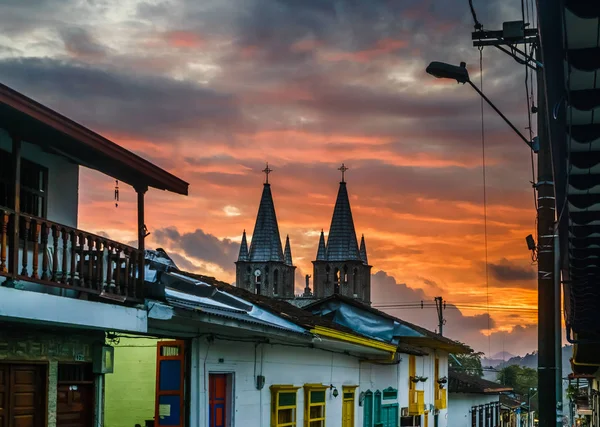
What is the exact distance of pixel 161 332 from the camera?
1413 centimetres

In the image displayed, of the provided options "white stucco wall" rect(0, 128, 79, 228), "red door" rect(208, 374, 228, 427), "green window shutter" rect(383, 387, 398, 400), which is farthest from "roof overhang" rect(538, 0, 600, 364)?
"green window shutter" rect(383, 387, 398, 400)

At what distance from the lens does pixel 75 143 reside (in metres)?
11.9

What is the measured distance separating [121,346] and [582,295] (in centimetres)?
807

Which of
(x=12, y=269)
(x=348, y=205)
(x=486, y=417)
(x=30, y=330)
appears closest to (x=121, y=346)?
(x=30, y=330)

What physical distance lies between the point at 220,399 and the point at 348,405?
328 inches

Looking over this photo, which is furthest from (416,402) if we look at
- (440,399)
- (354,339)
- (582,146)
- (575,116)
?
(575,116)

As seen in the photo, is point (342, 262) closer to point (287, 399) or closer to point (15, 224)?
point (287, 399)

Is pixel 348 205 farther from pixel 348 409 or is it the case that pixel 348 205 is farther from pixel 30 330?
pixel 30 330

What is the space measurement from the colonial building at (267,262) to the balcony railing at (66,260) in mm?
96203

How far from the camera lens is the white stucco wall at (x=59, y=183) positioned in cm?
1259

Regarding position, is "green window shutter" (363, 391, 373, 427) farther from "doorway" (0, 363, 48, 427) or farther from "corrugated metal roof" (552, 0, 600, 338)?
"doorway" (0, 363, 48, 427)

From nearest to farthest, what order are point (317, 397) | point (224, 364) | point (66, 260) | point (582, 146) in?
point (582, 146)
point (66, 260)
point (224, 364)
point (317, 397)

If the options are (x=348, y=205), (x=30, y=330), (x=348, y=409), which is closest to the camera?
(x=30, y=330)

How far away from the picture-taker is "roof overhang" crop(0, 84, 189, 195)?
10.1 metres
